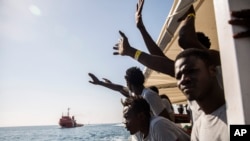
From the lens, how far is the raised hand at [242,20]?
1185 mm

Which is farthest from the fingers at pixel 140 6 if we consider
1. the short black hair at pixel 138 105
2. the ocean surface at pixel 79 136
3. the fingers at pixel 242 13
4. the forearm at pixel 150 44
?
the ocean surface at pixel 79 136

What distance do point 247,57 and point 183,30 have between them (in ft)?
1.84

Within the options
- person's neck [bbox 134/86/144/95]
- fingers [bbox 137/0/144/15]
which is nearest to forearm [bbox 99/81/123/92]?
person's neck [bbox 134/86/144/95]

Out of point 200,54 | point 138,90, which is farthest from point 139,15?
point 138,90

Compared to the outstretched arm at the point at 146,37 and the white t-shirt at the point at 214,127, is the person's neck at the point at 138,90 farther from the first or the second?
the white t-shirt at the point at 214,127

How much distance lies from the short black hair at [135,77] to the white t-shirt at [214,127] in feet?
6.96

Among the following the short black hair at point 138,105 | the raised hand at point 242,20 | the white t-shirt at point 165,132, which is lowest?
the white t-shirt at point 165,132

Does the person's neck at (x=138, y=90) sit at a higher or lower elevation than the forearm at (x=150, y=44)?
lower

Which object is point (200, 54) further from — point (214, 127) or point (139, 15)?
point (139, 15)

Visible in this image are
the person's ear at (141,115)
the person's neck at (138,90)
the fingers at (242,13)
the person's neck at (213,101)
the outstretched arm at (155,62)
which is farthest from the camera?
the person's neck at (138,90)

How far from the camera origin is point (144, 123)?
2973 millimetres

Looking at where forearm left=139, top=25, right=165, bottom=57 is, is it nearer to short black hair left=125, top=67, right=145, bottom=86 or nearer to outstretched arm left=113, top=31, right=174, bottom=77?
outstretched arm left=113, top=31, right=174, bottom=77

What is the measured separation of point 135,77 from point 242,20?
9.08 feet

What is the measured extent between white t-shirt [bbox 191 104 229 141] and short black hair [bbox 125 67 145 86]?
83.6 inches
